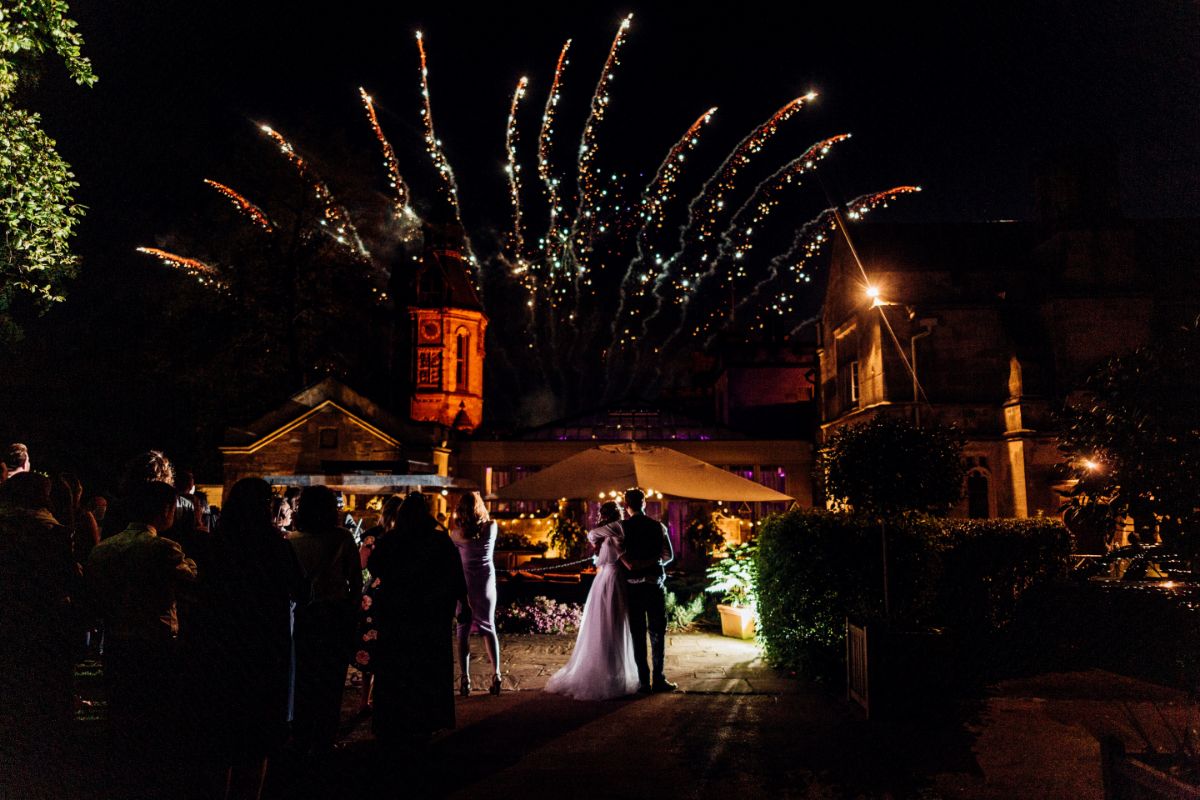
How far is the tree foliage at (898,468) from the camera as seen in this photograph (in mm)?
7652

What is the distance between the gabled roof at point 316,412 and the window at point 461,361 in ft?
32.1

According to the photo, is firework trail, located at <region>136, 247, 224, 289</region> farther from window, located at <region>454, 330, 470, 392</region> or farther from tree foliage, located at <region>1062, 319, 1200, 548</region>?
tree foliage, located at <region>1062, 319, 1200, 548</region>

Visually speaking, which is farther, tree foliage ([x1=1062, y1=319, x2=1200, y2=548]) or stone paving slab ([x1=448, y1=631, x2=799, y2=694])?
stone paving slab ([x1=448, y1=631, x2=799, y2=694])

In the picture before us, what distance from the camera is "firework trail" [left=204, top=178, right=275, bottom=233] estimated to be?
26016 mm

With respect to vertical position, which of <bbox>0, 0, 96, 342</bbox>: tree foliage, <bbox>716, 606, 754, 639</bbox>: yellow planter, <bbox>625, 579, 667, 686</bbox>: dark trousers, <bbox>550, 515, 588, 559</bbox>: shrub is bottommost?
<bbox>716, 606, 754, 639</bbox>: yellow planter

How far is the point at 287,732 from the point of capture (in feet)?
14.6

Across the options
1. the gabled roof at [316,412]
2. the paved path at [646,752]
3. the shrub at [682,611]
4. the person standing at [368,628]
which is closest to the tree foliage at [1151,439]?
the paved path at [646,752]

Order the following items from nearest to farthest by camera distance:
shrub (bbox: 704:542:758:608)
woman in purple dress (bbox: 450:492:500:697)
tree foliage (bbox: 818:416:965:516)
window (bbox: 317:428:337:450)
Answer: tree foliage (bbox: 818:416:965:516) → woman in purple dress (bbox: 450:492:500:697) → shrub (bbox: 704:542:758:608) → window (bbox: 317:428:337:450)

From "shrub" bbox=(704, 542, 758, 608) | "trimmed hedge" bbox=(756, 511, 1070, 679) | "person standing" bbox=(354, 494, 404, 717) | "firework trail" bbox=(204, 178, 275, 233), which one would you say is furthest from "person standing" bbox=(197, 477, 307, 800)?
"firework trail" bbox=(204, 178, 275, 233)

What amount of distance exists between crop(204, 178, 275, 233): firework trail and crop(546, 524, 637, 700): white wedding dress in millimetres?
22430

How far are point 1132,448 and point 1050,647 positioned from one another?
257 inches

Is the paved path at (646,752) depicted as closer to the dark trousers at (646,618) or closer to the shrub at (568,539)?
the dark trousers at (646,618)

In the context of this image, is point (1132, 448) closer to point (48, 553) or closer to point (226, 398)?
point (48, 553)

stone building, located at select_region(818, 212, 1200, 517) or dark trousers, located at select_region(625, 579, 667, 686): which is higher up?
stone building, located at select_region(818, 212, 1200, 517)
